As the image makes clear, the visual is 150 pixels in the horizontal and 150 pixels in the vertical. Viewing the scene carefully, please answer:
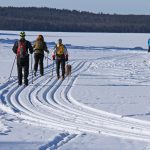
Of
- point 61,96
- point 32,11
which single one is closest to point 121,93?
point 61,96

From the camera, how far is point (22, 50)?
15453mm

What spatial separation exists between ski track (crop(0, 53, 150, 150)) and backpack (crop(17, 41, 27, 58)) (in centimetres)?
95

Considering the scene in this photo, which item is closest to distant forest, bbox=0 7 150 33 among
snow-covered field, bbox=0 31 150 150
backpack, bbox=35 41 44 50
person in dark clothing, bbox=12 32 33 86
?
backpack, bbox=35 41 44 50

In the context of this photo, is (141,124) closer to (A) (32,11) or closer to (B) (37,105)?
(B) (37,105)

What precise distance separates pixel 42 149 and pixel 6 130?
155 cm

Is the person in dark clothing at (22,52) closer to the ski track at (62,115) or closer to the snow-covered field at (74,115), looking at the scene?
the snow-covered field at (74,115)

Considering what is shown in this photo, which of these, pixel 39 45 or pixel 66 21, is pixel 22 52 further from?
pixel 66 21

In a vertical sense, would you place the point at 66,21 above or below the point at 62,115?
above

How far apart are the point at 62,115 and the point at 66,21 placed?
134081 mm

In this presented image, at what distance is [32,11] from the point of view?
159 m

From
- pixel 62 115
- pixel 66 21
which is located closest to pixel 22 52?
pixel 62 115

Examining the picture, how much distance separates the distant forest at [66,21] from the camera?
4980 inches

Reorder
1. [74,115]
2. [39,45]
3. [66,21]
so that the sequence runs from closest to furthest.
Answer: [74,115], [39,45], [66,21]

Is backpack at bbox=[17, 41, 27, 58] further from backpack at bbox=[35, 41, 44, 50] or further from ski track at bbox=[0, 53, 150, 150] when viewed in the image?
backpack at bbox=[35, 41, 44, 50]
